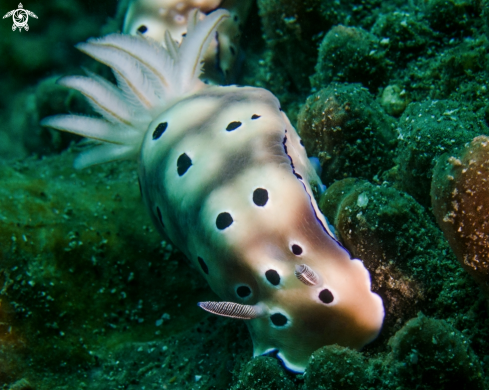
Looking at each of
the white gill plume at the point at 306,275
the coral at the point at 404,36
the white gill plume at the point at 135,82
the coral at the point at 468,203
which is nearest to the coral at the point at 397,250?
the coral at the point at 468,203

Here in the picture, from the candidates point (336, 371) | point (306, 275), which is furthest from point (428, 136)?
point (336, 371)

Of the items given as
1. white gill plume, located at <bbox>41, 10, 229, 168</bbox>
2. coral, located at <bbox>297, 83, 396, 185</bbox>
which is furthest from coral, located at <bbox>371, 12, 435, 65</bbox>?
white gill plume, located at <bbox>41, 10, 229, 168</bbox>

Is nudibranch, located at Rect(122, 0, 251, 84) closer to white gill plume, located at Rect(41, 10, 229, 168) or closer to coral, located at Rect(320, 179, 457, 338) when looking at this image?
white gill plume, located at Rect(41, 10, 229, 168)

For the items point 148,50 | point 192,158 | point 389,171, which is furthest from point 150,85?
point 389,171

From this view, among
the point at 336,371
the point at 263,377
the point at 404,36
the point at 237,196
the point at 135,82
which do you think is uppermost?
the point at 404,36

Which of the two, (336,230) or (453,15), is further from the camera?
(453,15)

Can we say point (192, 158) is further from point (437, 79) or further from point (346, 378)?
point (437, 79)

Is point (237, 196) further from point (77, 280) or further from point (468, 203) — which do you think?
point (77, 280)
